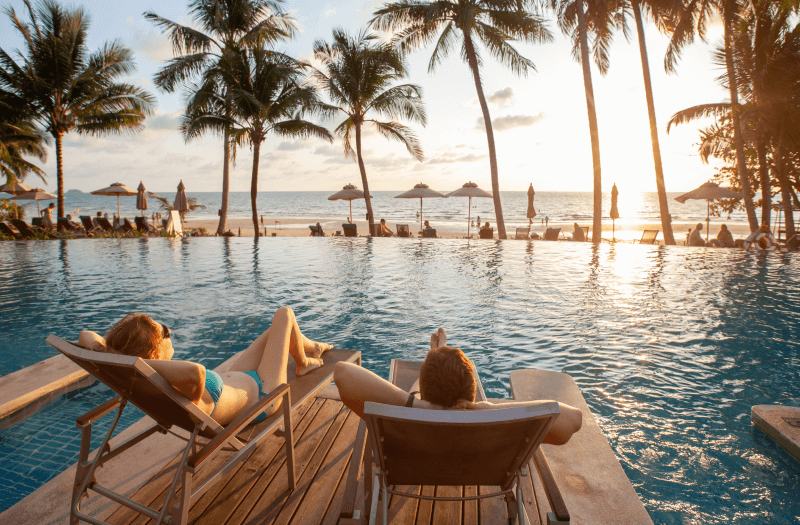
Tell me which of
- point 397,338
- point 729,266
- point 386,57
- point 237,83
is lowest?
point 397,338

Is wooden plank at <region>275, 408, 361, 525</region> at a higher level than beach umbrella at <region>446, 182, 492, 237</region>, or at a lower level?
lower

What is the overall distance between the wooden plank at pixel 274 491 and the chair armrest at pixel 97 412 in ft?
2.61

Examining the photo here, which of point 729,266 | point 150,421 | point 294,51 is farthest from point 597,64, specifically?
point 150,421

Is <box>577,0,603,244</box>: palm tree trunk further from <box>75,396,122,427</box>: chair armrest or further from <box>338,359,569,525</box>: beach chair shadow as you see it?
Result: <box>75,396,122,427</box>: chair armrest

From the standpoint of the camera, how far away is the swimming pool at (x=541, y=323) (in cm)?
308

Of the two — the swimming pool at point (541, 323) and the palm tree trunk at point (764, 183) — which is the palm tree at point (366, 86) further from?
the palm tree trunk at point (764, 183)

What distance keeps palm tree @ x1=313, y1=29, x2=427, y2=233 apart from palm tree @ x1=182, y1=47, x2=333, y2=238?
5.80 ft

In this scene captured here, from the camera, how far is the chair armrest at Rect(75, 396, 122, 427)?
6.43 feet

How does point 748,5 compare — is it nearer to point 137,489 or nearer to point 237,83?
point 237,83

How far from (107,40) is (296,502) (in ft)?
76.8

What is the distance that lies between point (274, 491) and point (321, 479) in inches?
9.9

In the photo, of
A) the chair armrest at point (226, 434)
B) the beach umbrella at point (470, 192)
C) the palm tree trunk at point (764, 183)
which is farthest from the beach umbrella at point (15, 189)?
the palm tree trunk at point (764, 183)

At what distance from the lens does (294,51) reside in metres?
20.3

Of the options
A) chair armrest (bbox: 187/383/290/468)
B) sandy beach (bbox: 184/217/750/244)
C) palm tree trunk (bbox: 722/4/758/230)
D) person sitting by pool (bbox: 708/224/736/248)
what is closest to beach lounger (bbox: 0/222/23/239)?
sandy beach (bbox: 184/217/750/244)
